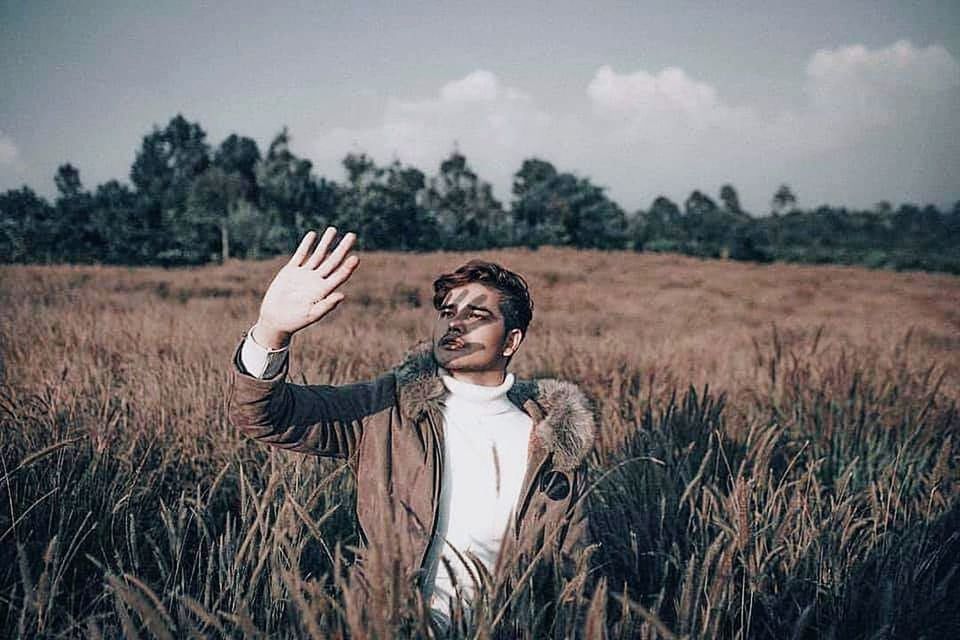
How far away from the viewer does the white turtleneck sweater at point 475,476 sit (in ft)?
5.07

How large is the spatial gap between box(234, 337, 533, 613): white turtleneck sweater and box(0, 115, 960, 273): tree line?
11215 mm

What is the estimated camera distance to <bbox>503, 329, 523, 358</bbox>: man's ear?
178cm

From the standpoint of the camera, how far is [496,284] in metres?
1.82

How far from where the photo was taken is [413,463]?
156 centimetres

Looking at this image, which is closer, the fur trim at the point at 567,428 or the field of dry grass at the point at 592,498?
the field of dry grass at the point at 592,498

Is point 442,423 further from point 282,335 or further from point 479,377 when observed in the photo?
point 282,335

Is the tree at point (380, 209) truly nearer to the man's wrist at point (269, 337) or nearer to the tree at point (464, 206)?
the tree at point (464, 206)

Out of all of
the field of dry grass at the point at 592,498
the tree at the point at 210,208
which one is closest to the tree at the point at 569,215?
the tree at the point at 210,208

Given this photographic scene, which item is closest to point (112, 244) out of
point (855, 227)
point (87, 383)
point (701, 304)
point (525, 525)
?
point (701, 304)

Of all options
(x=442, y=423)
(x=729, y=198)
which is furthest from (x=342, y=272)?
(x=729, y=198)

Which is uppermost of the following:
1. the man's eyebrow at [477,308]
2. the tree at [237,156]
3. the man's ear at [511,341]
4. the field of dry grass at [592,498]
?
the tree at [237,156]

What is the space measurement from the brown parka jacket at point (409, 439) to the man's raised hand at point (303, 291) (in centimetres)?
11

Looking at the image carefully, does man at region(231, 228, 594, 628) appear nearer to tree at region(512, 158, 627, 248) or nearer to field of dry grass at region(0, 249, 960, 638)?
field of dry grass at region(0, 249, 960, 638)

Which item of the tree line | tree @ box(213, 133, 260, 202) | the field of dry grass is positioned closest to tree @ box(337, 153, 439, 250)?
the tree line
